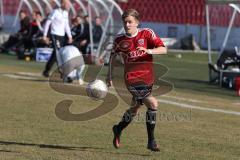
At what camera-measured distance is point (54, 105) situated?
1425 cm

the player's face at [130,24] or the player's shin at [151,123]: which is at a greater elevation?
the player's face at [130,24]

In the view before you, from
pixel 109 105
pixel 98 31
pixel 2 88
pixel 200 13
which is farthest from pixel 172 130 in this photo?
pixel 200 13

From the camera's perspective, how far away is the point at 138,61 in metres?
9.91

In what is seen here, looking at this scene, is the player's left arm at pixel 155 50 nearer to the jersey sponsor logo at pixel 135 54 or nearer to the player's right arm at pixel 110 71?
the jersey sponsor logo at pixel 135 54

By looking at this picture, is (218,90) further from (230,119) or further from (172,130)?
(172,130)

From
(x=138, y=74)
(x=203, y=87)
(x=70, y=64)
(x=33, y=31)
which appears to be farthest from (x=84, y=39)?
(x=138, y=74)

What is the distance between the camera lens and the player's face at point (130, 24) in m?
9.58

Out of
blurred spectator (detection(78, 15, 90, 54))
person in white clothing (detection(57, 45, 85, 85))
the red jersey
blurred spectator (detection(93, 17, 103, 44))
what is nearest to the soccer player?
the red jersey

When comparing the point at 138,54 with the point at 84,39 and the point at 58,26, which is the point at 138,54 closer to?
the point at 58,26

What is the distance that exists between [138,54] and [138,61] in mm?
141

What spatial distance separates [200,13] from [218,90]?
78.5 feet

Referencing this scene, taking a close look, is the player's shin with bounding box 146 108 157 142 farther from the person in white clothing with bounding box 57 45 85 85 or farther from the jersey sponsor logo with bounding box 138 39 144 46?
the person in white clothing with bounding box 57 45 85 85

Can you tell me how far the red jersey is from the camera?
9.79 meters

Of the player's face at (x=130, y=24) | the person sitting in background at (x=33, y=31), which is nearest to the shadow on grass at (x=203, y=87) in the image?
the player's face at (x=130, y=24)
